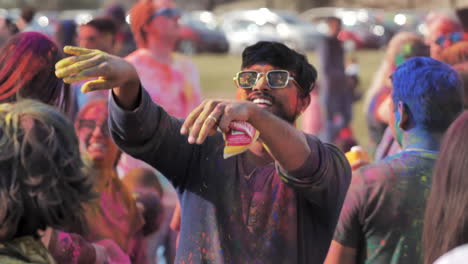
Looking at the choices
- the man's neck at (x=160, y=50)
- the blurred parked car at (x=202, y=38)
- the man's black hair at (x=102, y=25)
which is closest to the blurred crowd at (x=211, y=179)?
the man's neck at (x=160, y=50)

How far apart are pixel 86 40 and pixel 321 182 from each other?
4205 millimetres

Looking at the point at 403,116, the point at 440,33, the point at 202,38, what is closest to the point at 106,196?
the point at 403,116

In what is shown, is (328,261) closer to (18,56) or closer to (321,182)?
(321,182)

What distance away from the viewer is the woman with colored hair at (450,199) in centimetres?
258

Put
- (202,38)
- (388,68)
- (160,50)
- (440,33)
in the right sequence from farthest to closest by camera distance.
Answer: (202,38) < (440,33) < (160,50) < (388,68)

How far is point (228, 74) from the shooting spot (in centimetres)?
2370

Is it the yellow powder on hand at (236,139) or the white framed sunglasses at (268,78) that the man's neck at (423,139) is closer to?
the white framed sunglasses at (268,78)

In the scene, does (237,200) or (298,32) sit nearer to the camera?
(237,200)

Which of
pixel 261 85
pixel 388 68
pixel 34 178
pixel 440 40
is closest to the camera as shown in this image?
pixel 34 178

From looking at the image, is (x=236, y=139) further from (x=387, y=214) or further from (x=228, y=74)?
(x=228, y=74)

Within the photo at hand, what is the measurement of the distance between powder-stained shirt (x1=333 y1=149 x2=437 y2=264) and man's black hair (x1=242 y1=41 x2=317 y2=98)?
47cm

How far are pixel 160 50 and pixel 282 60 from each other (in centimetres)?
319

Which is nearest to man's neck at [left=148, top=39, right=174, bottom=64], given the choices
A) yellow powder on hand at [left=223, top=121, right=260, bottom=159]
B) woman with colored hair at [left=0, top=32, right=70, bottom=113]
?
woman with colored hair at [left=0, top=32, right=70, bottom=113]

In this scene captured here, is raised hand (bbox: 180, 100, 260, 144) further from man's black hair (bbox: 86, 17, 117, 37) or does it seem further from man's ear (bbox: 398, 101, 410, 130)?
man's black hair (bbox: 86, 17, 117, 37)
